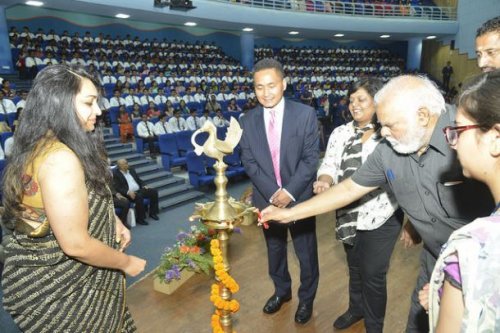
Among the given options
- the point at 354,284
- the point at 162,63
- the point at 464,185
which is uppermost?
the point at 162,63

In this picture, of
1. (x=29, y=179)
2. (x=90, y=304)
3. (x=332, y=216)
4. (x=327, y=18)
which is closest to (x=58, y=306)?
(x=90, y=304)

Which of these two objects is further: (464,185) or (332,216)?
(332,216)

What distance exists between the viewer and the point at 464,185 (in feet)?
4.33

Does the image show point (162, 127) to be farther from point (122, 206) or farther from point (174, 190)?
point (122, 206)

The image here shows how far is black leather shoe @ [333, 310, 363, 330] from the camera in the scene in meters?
2.29

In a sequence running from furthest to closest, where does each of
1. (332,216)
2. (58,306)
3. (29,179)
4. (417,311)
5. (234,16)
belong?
(234,16)
(332,216)
(417,311)
(58,306)
(29,179)

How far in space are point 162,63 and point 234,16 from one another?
3011 millimetres


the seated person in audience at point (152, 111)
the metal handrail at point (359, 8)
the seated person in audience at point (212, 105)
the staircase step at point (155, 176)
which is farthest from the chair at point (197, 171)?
the metal handrail at point (359, 8)

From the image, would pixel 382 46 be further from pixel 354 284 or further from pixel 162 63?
pixel 354 284

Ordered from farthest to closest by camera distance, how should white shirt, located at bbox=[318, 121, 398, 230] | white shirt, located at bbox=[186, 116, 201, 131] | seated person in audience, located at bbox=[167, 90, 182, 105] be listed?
seated person in audience, located at bbox=[167, 90, 182, 105], white shirt, located at bbox=[186, 116, 201, 131], white shirt, located at bbox=[318, 121, 398, 230]

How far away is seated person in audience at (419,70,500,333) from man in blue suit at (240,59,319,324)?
1330mm

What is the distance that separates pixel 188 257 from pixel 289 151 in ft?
4.63

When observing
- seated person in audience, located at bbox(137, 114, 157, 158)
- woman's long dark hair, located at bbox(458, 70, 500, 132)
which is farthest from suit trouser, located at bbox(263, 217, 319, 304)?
seated person in audience, located at bbox(137, 114, 157, 158)

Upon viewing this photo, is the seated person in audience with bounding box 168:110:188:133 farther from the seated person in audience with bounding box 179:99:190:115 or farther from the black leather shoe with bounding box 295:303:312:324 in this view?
the black leather shoe with bounding box 295:303:312:324
